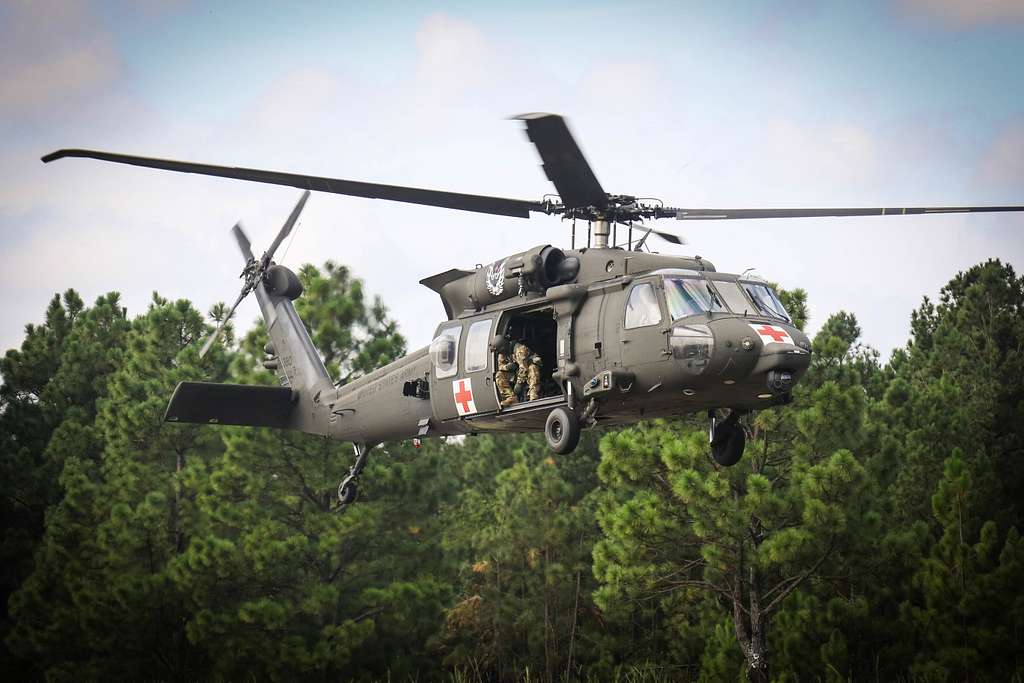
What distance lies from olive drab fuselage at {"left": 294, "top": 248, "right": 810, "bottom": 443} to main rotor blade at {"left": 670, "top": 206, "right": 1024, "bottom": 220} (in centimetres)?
121

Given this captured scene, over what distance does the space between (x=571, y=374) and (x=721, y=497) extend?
1047 centimetres

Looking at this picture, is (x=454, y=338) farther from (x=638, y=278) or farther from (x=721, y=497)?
(x=721, y=497)

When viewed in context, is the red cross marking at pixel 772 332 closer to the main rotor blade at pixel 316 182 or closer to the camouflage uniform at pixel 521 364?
the camouflage uniform at pixel 521 364

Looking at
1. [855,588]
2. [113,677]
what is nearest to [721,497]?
[855,588]

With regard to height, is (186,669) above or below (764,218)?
below

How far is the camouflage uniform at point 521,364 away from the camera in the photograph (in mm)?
14148

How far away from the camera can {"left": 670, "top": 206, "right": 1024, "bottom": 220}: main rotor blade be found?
12.9 meters

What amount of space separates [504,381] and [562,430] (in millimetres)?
1400

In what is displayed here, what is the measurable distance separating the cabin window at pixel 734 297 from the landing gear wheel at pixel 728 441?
1714 mm

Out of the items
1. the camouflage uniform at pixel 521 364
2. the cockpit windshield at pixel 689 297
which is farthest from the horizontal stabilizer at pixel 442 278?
the cockpit windshield at pixel 689 297

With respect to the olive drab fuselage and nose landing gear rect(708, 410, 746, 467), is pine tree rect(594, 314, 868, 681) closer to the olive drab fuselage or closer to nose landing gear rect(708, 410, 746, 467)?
the olive drab fuselage

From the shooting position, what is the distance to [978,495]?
24625mm

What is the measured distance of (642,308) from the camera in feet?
41.6

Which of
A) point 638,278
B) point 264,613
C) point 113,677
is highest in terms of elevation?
point 638,278
